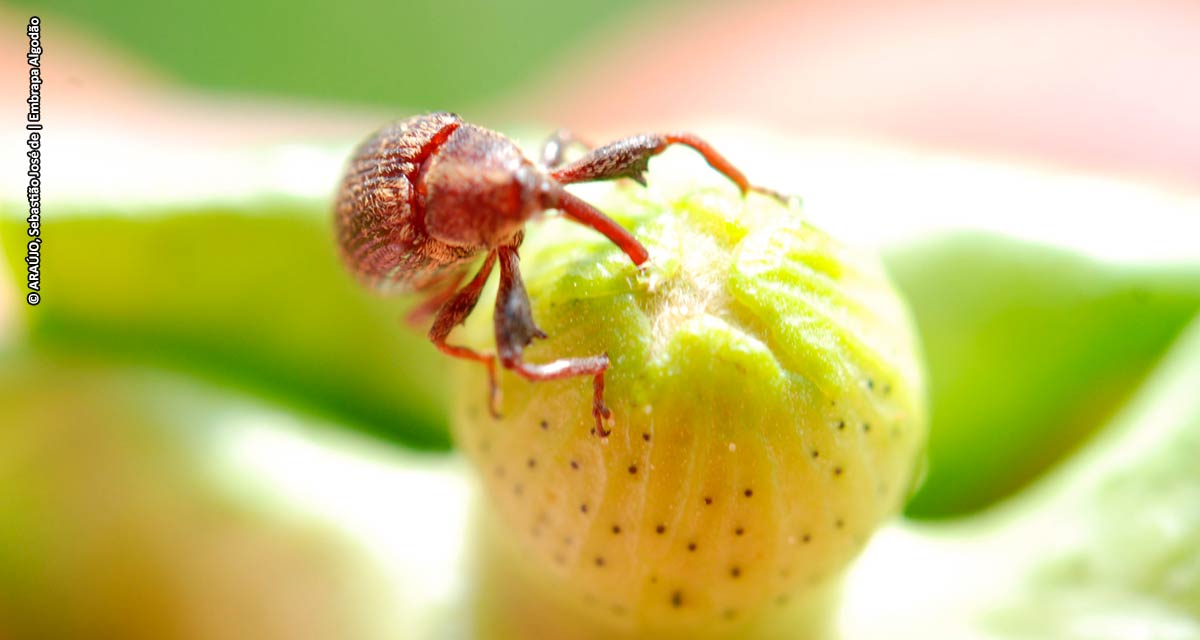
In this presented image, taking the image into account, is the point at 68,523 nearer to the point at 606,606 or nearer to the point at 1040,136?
the point at 606,606

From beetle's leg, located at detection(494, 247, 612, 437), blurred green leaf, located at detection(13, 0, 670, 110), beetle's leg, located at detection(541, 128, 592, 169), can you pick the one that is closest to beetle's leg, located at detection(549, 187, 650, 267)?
beetle's leg, located at detection(494, 247, 612, 437)

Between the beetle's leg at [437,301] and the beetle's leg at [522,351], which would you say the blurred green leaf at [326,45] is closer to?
the beetle's leg at [437,301]

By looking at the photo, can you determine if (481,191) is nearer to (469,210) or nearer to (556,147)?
(469,210)

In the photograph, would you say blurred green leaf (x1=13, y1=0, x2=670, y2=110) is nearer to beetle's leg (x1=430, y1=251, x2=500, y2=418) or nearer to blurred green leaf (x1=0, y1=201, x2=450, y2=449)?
blurred green leaf (x1=0, y1=201, x2=450, y2=449)

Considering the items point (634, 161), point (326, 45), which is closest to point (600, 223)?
point (634, 161)

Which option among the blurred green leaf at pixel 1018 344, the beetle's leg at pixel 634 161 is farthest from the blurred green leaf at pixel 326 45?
the beetle's leg at pixel 634 161

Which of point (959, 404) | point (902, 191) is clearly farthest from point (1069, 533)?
point (902, 191)
